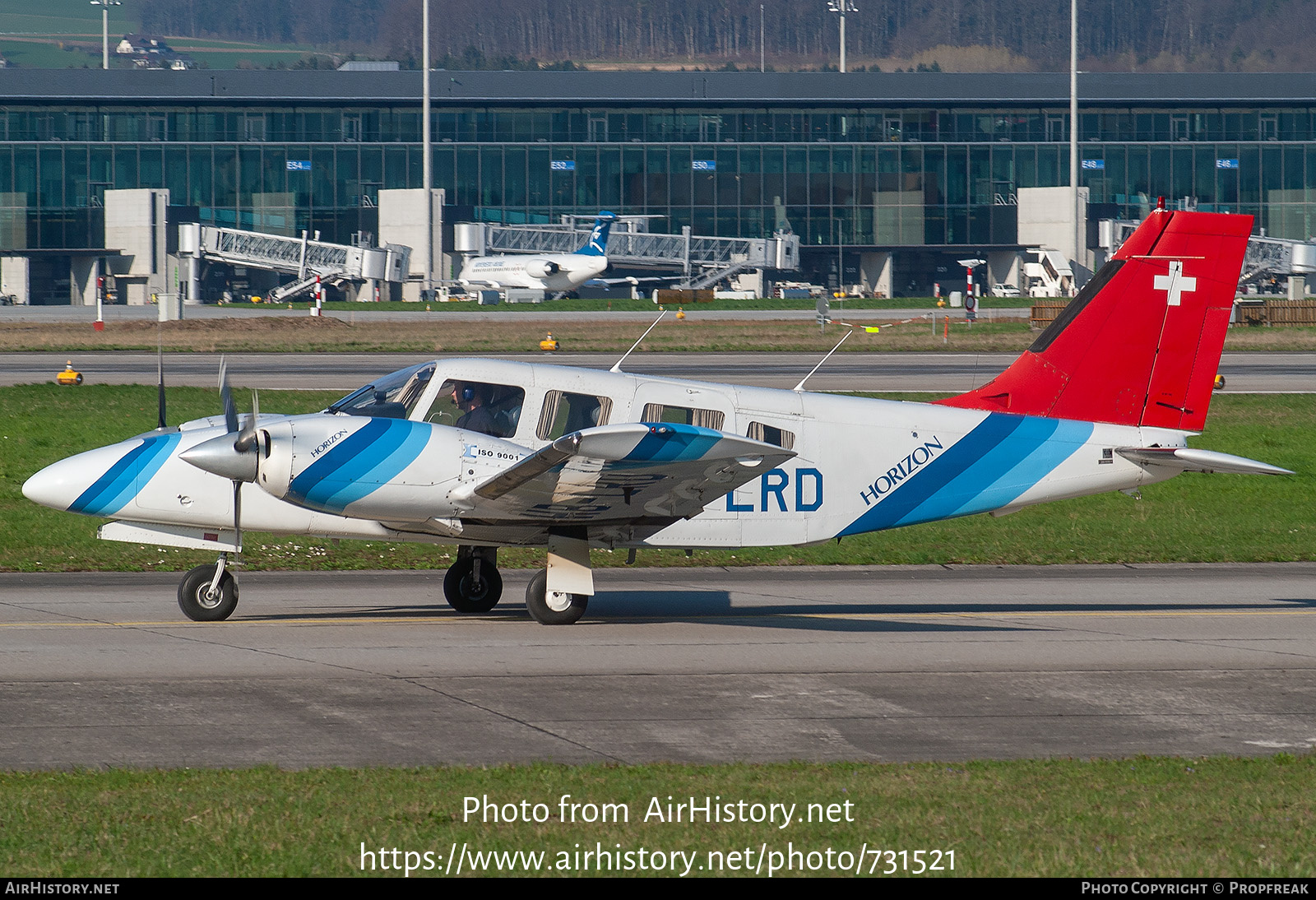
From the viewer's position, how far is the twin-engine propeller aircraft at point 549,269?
271 ft

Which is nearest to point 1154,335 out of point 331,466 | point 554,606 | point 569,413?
point 569,413

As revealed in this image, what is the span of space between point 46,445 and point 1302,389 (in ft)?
94.2

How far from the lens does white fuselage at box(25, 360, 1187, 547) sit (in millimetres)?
12859

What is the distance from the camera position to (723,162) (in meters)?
97.2

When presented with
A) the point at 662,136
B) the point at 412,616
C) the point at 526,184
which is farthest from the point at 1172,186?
the point at 412,616

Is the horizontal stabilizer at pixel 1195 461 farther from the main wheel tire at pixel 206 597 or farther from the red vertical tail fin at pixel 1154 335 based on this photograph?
the main wheel tire at pixel 206 597

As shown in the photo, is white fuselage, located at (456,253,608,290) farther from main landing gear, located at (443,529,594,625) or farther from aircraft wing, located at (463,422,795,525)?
aircraft wing, located at (463,422,795,525)

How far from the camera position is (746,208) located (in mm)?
97312

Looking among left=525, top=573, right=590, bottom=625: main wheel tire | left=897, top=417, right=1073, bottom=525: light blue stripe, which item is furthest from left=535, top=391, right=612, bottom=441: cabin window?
left=897, top=417, right=1073, bottom=525: light blue stripe

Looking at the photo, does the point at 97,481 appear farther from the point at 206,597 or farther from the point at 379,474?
the point at 379,474

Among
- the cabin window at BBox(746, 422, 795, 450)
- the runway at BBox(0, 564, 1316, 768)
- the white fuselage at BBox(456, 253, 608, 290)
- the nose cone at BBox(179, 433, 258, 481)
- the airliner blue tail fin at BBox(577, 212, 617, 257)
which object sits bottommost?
the runway at BBox(0, 564, 1316, 768)

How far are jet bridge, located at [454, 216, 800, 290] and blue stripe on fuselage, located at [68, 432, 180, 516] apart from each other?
251 ft

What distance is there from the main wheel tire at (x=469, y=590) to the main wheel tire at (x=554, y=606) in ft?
2.76

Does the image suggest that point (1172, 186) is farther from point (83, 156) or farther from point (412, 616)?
point (412, 616)
